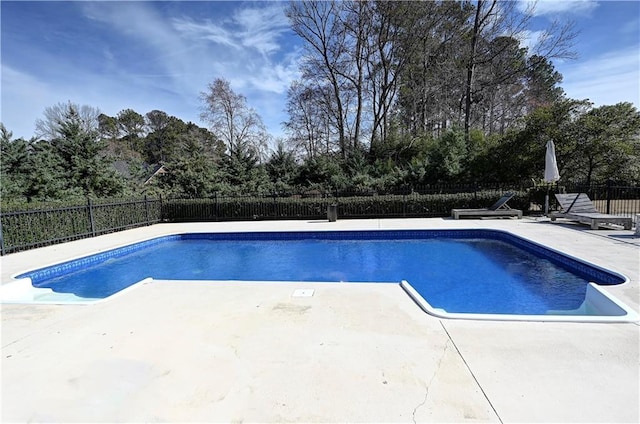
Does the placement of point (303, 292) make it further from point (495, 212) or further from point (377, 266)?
point (495, 212)

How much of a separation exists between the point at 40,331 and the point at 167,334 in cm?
148

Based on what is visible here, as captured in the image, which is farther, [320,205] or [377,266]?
[320,205]

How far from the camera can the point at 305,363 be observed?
8.29 ft

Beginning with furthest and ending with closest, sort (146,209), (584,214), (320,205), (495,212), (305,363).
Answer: (320,205)
(146,209)
(495,212)
(584,214)
(305,363)

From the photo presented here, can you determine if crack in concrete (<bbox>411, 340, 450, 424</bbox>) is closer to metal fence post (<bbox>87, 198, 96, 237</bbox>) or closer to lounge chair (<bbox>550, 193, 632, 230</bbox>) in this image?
lounge chair (<bbox>550, 193, 632, 230</bbox>)

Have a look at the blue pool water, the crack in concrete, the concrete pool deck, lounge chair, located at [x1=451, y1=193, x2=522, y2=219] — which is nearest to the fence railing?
lounge chair, located at [x1=451, y1=193, x2=522, y2=219]

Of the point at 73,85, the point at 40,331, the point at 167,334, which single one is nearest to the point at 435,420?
the point at 167,334

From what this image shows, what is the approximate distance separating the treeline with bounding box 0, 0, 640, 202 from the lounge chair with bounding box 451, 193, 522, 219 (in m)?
2.58

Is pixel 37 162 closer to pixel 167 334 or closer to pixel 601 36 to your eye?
pixel 167 334

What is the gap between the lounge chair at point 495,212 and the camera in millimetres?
11148

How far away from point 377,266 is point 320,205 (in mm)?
5982

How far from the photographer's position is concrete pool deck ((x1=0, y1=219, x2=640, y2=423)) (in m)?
2.00

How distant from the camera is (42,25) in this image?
7.89 meters

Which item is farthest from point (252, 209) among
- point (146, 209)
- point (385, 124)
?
point (385, 124)
